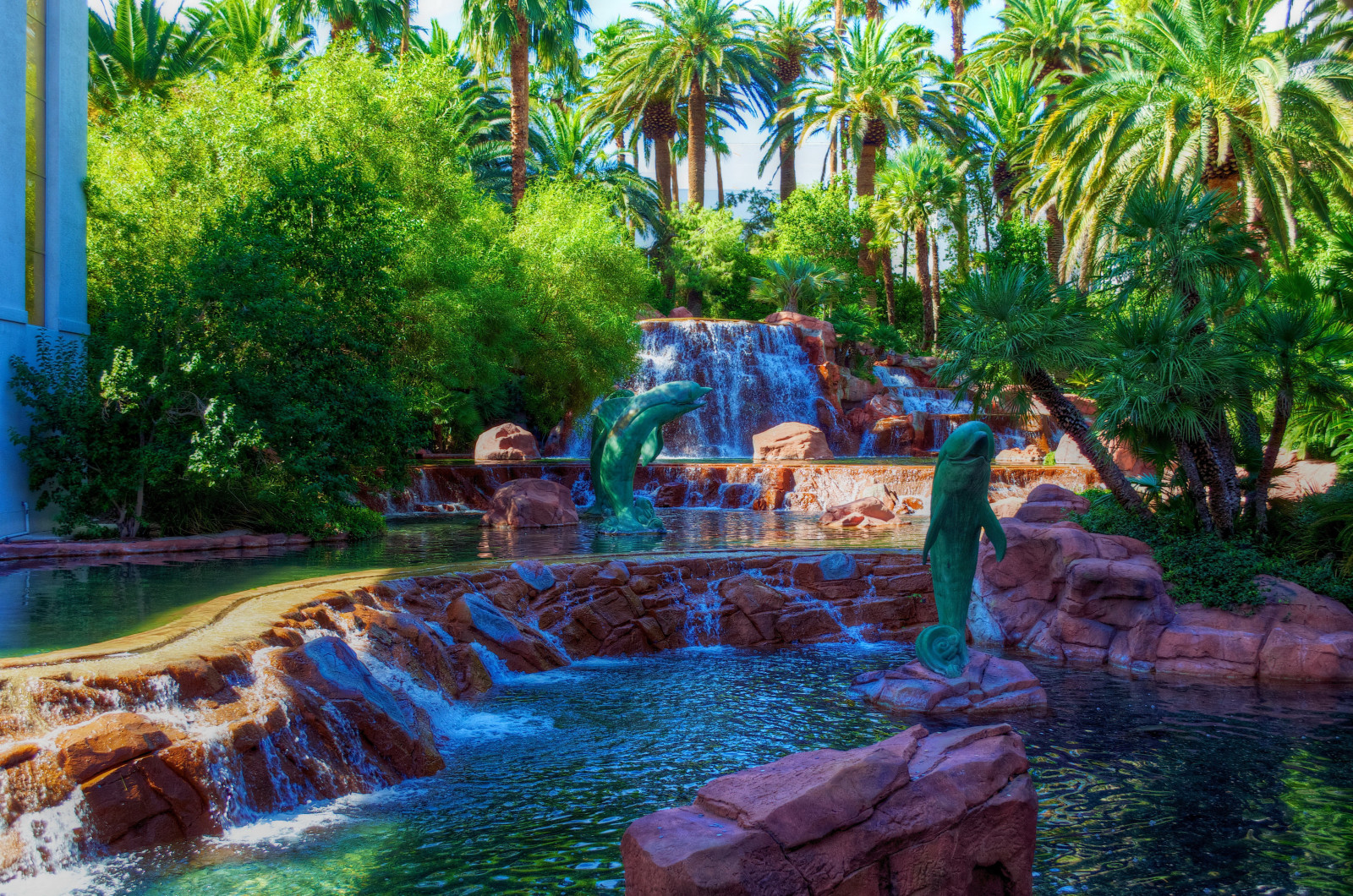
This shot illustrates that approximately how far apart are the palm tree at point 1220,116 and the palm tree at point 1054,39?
11.0 m

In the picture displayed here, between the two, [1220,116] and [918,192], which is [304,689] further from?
[918,192]

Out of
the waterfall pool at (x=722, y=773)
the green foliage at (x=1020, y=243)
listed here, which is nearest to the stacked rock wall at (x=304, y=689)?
the waterfall pool at (x=722, y=773)

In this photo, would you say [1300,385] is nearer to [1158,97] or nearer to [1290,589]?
[1290,589]

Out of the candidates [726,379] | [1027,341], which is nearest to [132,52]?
[726,379]

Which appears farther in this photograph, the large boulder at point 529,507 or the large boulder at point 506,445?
the large boulder at point 506,445

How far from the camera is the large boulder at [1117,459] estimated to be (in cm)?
1771

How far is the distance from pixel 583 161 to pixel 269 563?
29376mm

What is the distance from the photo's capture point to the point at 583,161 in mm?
37750

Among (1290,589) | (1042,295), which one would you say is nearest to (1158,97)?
(1042,295)

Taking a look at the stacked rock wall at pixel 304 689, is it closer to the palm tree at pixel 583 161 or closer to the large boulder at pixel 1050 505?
the large boulder at pixel 1050 505

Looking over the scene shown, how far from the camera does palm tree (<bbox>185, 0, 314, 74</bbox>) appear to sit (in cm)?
2697

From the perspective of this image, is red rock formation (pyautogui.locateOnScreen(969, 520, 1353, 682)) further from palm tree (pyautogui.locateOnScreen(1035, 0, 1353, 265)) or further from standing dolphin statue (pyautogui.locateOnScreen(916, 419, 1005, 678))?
palm tree (pyautogui.locateOnScreen(1035, 0, 1353, 265))

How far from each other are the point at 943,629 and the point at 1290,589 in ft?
12.9

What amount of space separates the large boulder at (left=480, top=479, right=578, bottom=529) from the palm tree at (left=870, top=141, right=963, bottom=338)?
2324cm
